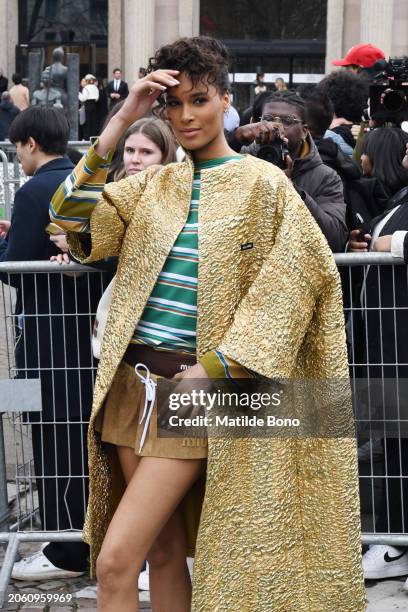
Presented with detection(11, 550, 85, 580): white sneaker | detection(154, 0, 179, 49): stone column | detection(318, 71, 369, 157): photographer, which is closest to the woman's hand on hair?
detection(11, 550, 85, 580): white sneaker

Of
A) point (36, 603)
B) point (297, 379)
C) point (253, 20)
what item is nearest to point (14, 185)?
point (36, 603)

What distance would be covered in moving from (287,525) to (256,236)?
35.5 inches

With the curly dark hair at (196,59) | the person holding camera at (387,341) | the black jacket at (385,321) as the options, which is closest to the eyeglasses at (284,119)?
the person holding camera at (387,341)

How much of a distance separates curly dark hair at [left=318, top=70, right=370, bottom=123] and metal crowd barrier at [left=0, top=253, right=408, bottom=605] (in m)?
3.50

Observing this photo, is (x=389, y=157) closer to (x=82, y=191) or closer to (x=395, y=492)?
(x=395, y=492)

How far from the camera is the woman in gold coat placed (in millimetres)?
3729

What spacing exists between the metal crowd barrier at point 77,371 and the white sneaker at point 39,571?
0.14 m

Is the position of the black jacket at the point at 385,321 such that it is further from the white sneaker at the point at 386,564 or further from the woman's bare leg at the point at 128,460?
the woman's bare leg at the point at 128,460

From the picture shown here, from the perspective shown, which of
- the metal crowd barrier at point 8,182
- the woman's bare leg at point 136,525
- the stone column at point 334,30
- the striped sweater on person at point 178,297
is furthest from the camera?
the stone column at point 334,30

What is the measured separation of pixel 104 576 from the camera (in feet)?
12.2

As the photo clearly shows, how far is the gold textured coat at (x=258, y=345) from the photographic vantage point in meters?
3.75

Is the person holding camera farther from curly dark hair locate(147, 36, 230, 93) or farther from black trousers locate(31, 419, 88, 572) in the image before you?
curly dark hair locate(147, 36, 230, 93)

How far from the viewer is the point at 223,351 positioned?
12.1 ft

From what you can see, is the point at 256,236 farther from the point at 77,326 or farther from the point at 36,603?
the point at 36,603
